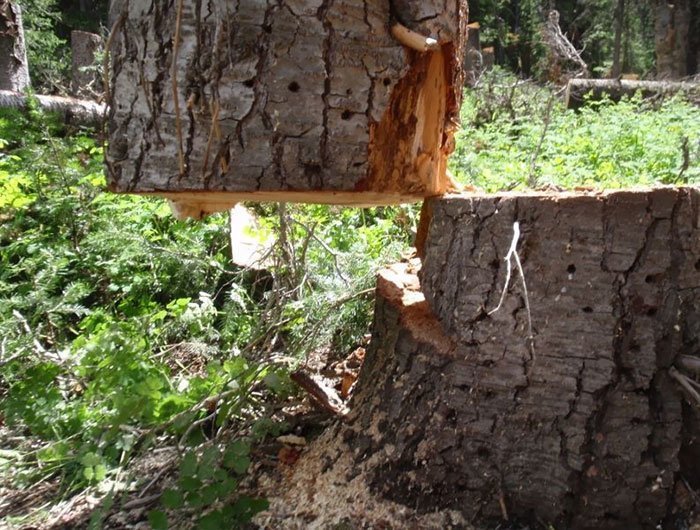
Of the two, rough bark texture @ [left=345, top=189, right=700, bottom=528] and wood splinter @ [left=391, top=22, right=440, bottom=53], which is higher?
wood splinter @ [left=391, top=22, right=440, bottom=53]

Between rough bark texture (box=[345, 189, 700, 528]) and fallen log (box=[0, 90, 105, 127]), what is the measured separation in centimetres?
606

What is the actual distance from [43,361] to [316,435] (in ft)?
4.22

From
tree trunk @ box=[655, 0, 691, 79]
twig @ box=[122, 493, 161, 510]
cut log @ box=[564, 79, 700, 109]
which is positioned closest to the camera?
twig @ box=[122, 493, 161, 510]

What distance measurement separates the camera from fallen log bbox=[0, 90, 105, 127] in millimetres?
6863

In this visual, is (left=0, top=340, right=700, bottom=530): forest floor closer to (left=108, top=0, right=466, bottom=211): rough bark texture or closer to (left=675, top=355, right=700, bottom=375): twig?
(left=675, top=355, right=700, bottom=375): twig

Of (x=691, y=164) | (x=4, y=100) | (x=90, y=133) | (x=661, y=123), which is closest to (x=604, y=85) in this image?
(x=661, y=123)

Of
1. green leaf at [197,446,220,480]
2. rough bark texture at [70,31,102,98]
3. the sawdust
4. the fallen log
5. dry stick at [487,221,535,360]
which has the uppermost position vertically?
rough bark texture at [70,31,102,98]

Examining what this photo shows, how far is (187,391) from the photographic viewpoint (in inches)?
98.7

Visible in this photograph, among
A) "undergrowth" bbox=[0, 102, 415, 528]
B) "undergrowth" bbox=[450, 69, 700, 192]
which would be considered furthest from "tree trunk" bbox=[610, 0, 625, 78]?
"undergrowth" bbox=[0, 102, 415, 528]

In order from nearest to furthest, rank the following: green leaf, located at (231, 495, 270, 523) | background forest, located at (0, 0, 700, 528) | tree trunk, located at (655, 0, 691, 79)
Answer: green leaf, located at (231, 495, 270, 523), background forest, located at (0, 0, 700, 528), tree trunk, located at (655, 0, 691, 79)

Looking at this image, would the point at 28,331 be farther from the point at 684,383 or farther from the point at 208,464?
the point at 684,383

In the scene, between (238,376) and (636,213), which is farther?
(238,376)

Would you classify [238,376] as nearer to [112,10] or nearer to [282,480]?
[282,480]

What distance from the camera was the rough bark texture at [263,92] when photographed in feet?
5.91
